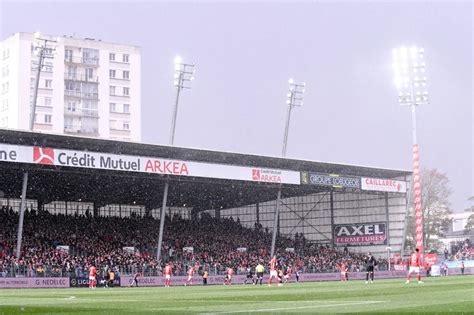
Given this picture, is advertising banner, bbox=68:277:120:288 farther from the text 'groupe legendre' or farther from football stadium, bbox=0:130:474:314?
the text 'groupe legendre'

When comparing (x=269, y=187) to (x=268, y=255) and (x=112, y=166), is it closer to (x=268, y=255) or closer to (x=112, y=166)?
(x=268, y=255)

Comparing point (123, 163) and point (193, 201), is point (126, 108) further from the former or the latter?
point (123, 163)

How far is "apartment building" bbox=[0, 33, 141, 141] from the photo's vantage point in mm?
106750

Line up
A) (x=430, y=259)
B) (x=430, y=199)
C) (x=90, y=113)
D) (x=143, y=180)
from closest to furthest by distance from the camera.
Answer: (x=143, y=180)
(x=430, y=259)
(x=430, y=199)
(x=90, y=113)

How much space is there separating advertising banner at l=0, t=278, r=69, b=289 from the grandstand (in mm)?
1426

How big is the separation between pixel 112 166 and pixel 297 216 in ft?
101

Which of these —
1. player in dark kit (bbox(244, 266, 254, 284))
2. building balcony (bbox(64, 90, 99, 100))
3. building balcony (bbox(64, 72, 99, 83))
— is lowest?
player in dark kit (bbox(244, 266, 254, 284))

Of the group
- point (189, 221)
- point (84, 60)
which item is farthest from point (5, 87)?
point (189, 221)

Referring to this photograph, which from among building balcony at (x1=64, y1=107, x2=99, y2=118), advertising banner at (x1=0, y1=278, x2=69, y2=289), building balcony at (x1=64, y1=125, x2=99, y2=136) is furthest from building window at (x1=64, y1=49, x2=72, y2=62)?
advertising banner at (x1=0, y1=278, x2=69, y2=289)

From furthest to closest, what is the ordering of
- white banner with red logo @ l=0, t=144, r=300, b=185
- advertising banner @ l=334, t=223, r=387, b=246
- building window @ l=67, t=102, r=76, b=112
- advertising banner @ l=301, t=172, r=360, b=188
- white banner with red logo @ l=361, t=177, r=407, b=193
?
building window @ l=67, t=102, r=76, b=112 < advertising banner @ l=334, t=223, r=387, b=246 < white banner with red logo @ l=361, t=177, r=407, b=193 < advertising banner @ l=301, t=172, r=360, b=188 < white banner with red logo @ l=0, t=144, r=300, b=185

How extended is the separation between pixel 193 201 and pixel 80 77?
38240mm

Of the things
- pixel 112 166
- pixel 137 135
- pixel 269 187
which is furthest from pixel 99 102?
pixel 112 166

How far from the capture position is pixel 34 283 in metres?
47.8

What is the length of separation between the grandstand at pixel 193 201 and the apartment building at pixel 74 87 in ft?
105
